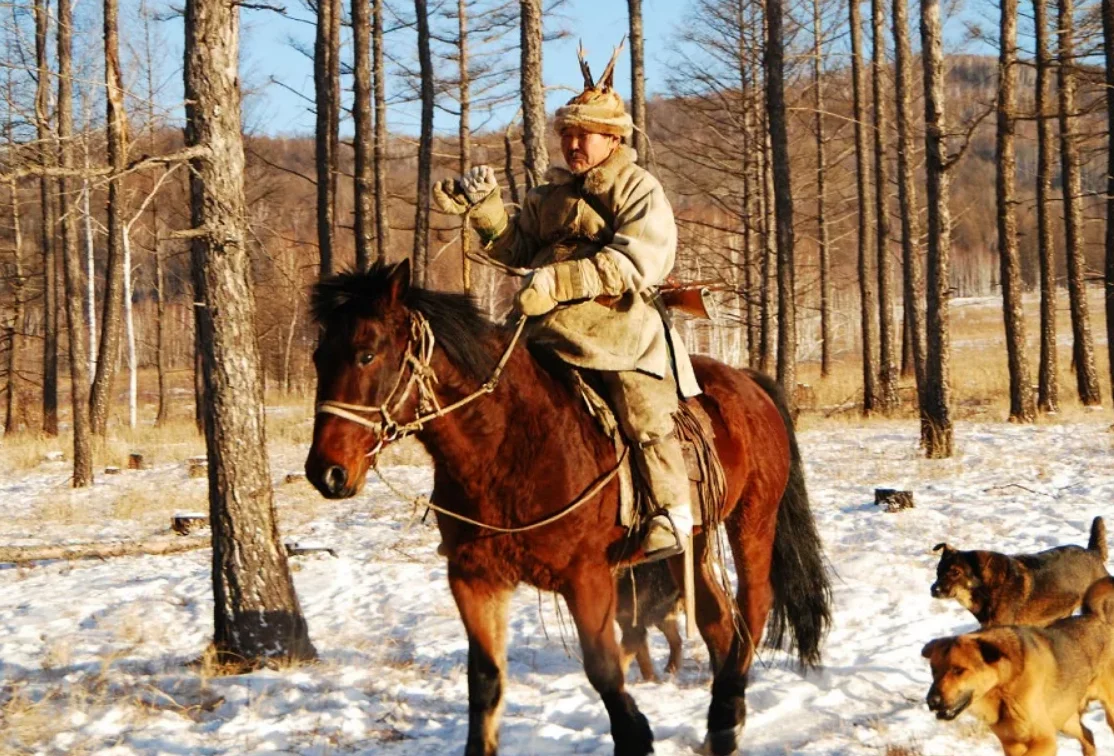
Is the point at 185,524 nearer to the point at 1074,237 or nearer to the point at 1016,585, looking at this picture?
the point at 1016,585

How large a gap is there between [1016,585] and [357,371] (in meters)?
4.35

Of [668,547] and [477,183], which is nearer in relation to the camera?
[668,547]

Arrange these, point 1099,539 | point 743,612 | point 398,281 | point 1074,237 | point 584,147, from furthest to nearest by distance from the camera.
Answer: point 1074,237 → point 1099,539 → point 743,612 → point 584,147 → point 398,281

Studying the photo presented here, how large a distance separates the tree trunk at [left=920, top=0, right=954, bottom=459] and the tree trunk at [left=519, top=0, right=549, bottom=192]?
581cm

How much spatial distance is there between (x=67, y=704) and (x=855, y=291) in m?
83.2

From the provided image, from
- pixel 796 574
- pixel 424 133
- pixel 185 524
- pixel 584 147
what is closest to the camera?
pixel 584 147

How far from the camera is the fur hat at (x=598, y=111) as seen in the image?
4.77 m

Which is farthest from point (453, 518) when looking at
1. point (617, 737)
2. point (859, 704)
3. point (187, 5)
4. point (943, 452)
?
point (943, 452)

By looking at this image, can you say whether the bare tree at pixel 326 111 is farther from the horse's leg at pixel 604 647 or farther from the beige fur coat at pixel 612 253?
the horse's leg at pixel 604 647

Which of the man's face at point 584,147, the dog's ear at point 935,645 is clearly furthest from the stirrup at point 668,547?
the man's face at point 584,147

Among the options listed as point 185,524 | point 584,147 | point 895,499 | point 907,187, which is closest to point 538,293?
point 584,147

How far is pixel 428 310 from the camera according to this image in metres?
4.27

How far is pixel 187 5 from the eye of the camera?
235 inches

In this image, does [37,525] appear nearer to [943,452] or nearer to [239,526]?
[239,526]
